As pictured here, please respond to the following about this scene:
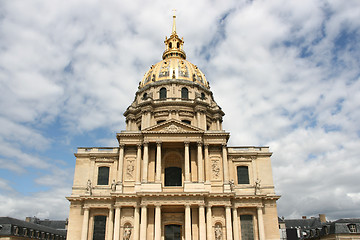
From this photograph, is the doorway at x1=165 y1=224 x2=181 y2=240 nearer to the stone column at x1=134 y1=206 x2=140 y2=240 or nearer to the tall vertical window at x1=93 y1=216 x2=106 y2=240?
the stone column at x1=134 y1=206 x2=140 y2=240

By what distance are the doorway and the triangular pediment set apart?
33.6 feet

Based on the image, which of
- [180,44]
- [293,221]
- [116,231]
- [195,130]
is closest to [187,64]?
[180,44]

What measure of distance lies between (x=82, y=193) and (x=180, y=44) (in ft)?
106

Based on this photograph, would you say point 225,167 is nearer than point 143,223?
No

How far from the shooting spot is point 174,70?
5006 cm

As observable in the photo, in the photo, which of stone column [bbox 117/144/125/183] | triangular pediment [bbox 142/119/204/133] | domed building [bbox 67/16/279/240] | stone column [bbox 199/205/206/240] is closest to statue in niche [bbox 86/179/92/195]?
domed building [bbox 67/16/279/240]

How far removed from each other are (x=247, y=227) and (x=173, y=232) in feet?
25.7

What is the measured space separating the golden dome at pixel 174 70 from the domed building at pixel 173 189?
14307 mm

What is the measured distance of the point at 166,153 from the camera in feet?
125

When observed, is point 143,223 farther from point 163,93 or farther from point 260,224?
point 163,93

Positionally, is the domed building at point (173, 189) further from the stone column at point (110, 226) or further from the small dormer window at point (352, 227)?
the small dormer window at point (352, 227)

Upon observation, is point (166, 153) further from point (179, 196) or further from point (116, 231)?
point (116, 231)

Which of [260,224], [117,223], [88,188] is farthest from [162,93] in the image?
[260,224]

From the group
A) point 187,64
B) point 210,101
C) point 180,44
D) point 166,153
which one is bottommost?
point 166,153
